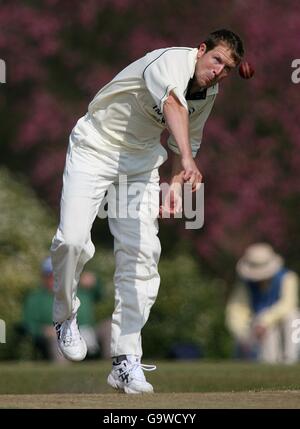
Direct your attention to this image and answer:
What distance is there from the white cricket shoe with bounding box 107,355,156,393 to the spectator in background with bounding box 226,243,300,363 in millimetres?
5393

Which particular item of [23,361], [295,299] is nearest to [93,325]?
[23,361]

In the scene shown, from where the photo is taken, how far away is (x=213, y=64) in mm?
8156

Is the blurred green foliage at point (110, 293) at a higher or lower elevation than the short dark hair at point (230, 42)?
lower

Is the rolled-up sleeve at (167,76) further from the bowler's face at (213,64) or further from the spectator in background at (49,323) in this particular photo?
the spectator in background at (49,323)

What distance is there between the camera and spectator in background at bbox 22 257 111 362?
46.2ft

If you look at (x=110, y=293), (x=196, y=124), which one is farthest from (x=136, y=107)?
(x=110, y=293)

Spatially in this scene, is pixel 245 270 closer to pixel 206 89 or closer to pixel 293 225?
pixel 293 225

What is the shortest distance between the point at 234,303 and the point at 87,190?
256 inches

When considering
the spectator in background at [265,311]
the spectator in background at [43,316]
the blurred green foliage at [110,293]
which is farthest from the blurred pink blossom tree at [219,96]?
the spectator in background at [43,316]

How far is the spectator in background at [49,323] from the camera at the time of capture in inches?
555

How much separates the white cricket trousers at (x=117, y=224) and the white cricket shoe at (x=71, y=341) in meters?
0.06

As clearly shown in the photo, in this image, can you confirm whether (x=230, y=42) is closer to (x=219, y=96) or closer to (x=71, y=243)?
(x=71, y=243)

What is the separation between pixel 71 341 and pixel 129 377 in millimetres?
432

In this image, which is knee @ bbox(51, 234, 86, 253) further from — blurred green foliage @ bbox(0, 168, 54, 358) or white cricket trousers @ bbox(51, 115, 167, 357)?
blurred green foliage @ bbox(0, 168, 54, 358)
